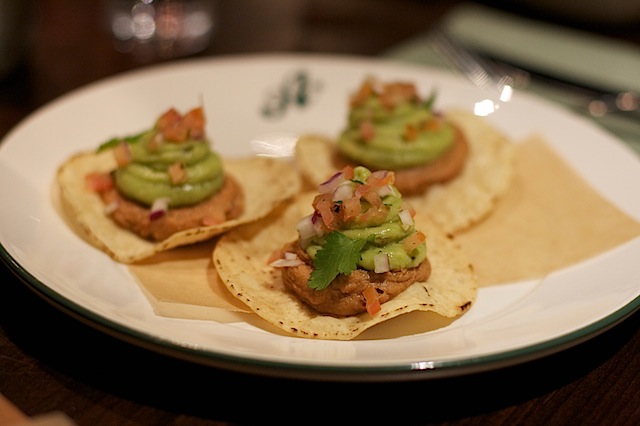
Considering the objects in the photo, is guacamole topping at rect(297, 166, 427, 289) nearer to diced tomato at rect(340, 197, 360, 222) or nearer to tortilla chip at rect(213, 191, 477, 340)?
diced tomato at rect(340, 197, 360, 222)

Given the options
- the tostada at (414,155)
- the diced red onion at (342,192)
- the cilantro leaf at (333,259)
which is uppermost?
the diced red onion at (342,192)

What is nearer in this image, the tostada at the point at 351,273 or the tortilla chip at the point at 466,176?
the tostada at the point at 351,273

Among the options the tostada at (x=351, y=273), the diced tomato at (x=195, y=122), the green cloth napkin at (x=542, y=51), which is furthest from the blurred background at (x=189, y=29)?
the tostada at (x=351, y=273)

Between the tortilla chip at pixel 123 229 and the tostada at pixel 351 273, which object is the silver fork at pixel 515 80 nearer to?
the tortilla chip at pixel 123 229

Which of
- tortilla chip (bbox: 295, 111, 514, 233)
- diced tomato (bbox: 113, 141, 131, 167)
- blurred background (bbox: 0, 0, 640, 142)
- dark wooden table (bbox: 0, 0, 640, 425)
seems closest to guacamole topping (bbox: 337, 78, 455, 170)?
tortilla chip (bbox: 295, 111, 514, 233)

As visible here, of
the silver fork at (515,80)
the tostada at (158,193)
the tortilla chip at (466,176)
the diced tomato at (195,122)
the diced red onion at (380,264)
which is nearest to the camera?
the diced red onion at (380,264)

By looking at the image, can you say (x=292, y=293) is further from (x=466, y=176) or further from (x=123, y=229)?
(x=466, y=176)

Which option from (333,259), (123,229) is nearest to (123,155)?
(123,229)
